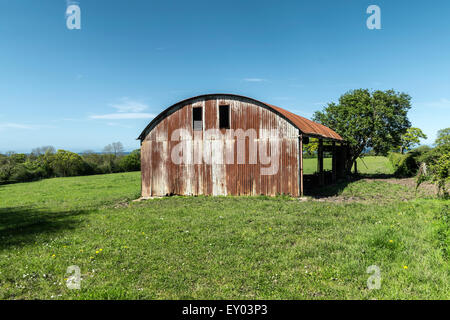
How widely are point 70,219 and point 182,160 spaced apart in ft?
25.4

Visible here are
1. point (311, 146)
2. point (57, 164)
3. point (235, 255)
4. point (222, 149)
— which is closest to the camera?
point (235, 255)

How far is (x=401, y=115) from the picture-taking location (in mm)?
26656

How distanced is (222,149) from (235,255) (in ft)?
34.8

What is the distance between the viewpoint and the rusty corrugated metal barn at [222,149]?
1547cm

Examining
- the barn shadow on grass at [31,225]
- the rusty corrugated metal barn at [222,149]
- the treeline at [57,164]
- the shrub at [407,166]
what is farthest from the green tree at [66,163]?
the shrub at [407,166]

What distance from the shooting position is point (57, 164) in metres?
41.8

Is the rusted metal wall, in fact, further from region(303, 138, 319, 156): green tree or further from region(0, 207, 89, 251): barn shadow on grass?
region(303, 138, 319, 156): green tree

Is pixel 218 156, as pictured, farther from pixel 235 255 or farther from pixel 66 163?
pixel 66 163

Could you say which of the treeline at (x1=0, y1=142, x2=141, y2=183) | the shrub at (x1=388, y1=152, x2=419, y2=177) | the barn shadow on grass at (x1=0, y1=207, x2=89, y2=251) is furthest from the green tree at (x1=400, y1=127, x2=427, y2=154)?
the treeline at (x1=0, y1=142, x2=141, y2=183)

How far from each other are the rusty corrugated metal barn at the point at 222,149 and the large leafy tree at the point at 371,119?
38.3 feet

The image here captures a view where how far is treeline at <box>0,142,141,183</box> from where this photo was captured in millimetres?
37688

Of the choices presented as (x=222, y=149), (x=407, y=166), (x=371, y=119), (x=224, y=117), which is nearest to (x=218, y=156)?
(x=222, y=149)

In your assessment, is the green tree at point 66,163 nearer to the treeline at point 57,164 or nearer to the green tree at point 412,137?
the treeline at point 57,164
